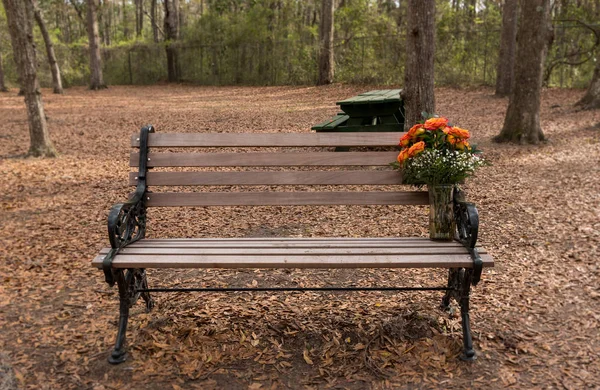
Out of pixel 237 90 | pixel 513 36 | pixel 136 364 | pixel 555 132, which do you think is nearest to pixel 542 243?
pixel 136 364

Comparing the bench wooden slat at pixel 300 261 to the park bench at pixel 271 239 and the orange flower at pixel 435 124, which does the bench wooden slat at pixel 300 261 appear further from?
the orange flower at pixel 435 124

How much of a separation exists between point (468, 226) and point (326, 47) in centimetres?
1780

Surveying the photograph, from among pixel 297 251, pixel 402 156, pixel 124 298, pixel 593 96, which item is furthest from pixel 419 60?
pixel 593 96

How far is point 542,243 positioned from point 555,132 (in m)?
6.01

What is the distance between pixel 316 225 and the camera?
5395mm

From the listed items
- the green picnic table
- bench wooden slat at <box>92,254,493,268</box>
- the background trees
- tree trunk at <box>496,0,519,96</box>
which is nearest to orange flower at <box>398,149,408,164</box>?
bench wooden slat at <box>92,254,493,268</box>

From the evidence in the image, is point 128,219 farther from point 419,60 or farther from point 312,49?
point 312,49

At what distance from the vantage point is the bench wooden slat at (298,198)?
353cm

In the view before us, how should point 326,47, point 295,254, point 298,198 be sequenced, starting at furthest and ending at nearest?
point 326,47, point 298,198, point 295,254

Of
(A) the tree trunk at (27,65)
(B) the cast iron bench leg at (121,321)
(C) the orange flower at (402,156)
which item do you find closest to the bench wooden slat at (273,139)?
(C) the orange flower at (402,156)

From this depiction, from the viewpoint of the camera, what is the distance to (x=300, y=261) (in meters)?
2.86

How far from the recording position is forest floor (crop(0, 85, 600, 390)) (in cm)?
291

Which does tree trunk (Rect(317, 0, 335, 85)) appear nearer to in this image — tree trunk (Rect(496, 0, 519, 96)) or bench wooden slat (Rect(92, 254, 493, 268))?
tree trunk (Rect(496, 0, 519, 96))

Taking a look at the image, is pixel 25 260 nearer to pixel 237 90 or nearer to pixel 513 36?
pixel 513 36
